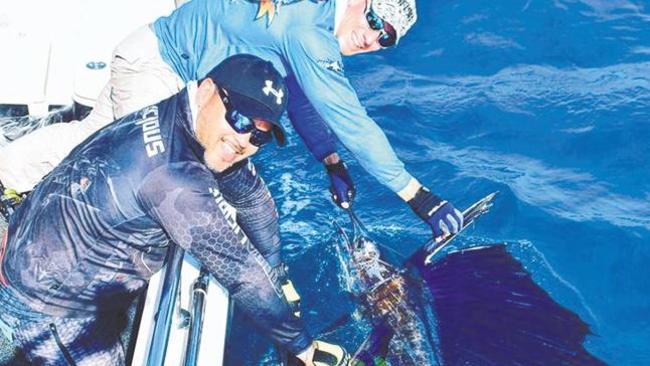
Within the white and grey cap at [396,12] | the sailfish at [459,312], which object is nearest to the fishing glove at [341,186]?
the sailfish at [459,312]

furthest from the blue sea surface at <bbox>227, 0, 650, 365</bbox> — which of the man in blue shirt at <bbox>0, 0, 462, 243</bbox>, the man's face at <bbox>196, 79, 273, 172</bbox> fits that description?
the man's face at <bbox>196, 79, 273, 172</bbox>

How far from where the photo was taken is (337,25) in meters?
3.04

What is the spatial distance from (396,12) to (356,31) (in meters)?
0.21

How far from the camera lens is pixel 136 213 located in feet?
6.89

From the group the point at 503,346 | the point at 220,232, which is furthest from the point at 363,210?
the point at 220,232

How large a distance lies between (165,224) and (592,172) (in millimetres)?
3945

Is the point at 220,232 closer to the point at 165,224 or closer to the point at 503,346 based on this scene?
the point at 165,224

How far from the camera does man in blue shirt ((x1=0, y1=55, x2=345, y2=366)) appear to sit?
80.4 inches

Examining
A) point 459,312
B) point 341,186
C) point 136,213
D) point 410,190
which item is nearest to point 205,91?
point 136,213

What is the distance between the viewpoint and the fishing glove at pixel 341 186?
12.6 feet

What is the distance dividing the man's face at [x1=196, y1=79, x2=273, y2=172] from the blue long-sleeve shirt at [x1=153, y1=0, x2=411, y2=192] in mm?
944

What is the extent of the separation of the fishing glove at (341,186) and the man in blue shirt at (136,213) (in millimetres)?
1501

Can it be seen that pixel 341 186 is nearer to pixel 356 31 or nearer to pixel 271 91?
pixel 356 31

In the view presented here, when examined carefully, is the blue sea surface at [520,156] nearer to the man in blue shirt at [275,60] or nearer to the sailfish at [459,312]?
the sailfish at [459,312]
